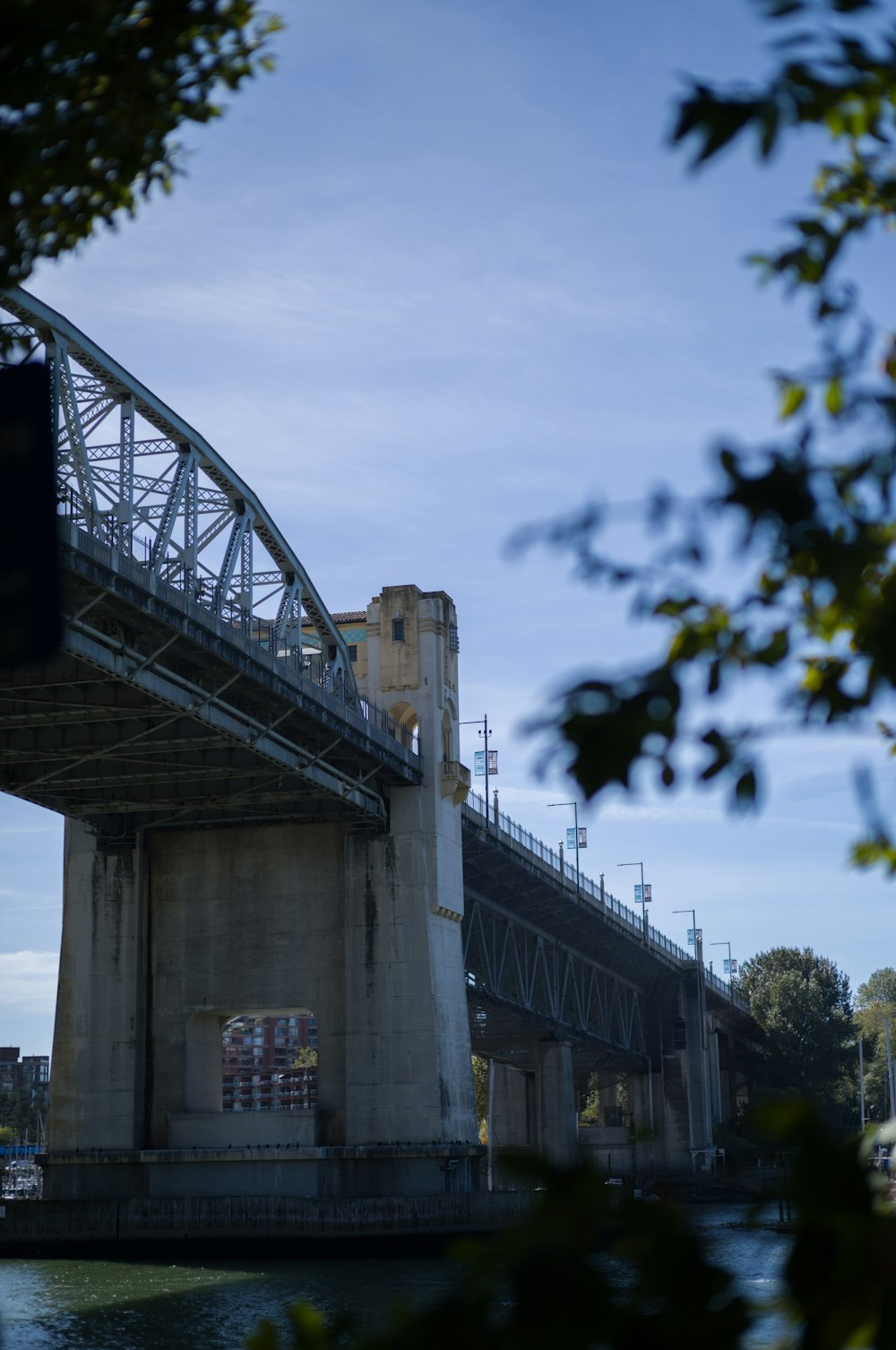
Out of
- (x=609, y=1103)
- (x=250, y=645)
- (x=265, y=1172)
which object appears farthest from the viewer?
(x=609, y=1103)

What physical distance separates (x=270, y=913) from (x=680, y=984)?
6060 centimetres

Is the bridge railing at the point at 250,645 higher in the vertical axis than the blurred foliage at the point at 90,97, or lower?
higher

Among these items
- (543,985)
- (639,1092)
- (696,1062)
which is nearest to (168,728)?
(543,985)

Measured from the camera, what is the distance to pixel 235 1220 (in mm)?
52094

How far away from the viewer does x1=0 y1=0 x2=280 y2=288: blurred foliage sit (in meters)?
6.34

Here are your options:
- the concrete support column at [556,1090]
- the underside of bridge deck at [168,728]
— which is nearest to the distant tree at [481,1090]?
the concrete support column at [556,1090]

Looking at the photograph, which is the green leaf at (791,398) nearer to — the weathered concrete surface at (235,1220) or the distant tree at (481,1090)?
the weathered concrete surface at (235,1220)

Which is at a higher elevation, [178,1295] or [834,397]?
[834,397]

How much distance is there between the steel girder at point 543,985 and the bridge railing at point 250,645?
14.2 metres

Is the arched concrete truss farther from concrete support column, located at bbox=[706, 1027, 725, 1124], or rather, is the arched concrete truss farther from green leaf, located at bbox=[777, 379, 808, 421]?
concrete support column, located at bbox=[706, 1027, 725, 1124]

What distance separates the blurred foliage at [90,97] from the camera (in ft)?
20.8

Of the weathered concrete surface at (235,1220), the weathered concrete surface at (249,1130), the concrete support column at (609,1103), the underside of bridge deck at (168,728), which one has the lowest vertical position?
the weathered concrete surface at (235,1220)

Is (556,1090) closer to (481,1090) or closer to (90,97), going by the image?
(481,1090)

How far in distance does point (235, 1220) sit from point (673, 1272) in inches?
2035
